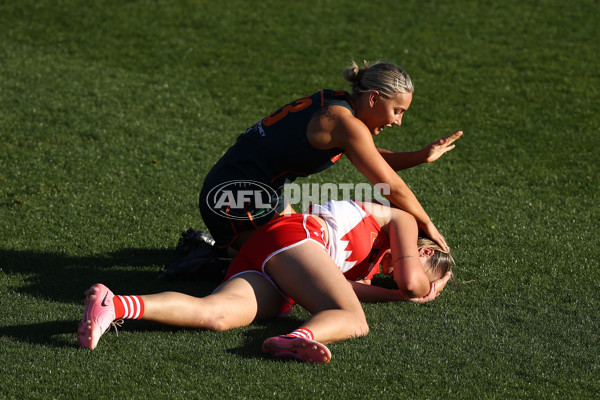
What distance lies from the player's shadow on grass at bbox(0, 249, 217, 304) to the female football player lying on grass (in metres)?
0.73

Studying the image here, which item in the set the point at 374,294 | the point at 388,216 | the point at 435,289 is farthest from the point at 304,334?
the point at 435,289

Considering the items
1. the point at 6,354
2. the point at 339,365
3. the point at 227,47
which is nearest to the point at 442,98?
the point at 227,47

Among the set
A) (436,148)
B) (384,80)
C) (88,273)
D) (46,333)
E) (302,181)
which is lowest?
(302,181)

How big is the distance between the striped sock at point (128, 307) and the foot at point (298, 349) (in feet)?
2.10

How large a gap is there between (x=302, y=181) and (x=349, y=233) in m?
2.69

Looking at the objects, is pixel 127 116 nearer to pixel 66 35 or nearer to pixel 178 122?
pixel 178 122

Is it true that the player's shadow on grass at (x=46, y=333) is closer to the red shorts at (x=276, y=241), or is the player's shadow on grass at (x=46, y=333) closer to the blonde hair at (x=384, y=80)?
the red shorts at (x=276, y=241)

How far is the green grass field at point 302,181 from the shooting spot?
3621 millimetres

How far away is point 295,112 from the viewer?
4551mm

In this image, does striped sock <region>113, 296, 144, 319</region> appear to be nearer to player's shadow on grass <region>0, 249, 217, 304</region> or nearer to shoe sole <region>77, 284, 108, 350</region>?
shoe sole <region>77, 284, 108, 350</region>

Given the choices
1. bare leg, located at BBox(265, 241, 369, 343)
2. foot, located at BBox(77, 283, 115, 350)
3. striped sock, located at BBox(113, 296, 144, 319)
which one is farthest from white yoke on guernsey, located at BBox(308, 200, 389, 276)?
foot, located at BBox(77, 283, 115, 350)

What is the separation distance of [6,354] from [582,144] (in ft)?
20.8

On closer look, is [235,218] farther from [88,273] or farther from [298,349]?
[298,349]

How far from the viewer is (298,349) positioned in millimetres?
3607
